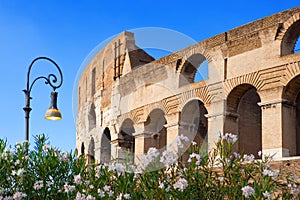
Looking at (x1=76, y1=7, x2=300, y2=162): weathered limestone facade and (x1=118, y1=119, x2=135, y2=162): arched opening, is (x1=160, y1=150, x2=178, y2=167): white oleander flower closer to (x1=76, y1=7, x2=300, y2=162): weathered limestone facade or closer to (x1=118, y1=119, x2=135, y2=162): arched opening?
(x1=76, y1=7, x2=300, y2=162): weathered limestone facade

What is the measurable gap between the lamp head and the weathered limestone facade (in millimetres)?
3234

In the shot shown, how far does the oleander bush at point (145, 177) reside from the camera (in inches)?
248

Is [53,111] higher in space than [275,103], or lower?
lower

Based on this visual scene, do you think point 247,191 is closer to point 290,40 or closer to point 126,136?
point 290,40

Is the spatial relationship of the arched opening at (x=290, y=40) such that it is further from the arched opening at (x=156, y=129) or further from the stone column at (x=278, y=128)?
the arched opening at (x=156, y=129)

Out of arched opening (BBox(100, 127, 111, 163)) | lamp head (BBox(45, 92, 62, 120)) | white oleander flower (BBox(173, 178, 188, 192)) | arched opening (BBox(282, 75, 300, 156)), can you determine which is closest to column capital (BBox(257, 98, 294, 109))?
arched opening (BBox(282, 75, 300, 156))

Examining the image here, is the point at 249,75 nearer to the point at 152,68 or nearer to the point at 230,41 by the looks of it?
the point at 230,41

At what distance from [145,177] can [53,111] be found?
178 inches

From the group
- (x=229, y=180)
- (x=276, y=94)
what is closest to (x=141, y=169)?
(x=229, y=180)

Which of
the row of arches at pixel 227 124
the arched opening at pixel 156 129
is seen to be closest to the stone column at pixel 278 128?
the row of arches at pixel 227 124

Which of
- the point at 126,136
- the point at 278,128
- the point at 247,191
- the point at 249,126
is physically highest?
the point at 249,126

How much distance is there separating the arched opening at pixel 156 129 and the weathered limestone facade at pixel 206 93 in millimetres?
36

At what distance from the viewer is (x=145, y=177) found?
6559mm

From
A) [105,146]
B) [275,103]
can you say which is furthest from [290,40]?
[105,146]
